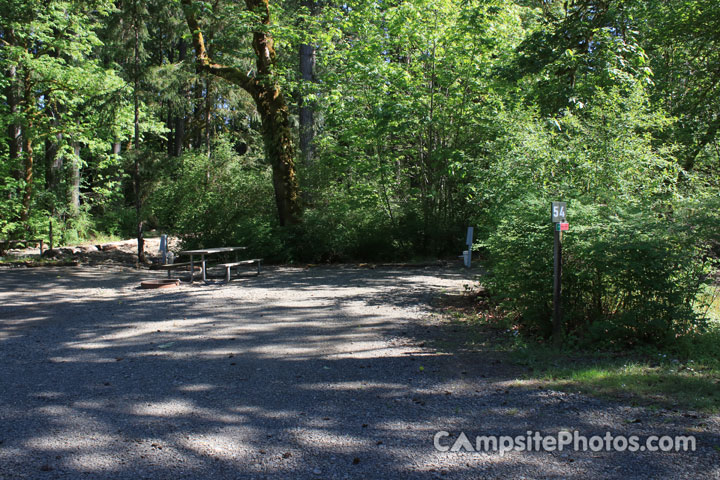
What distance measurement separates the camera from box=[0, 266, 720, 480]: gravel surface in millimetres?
3293

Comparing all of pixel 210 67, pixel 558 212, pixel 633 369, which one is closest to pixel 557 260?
pixel 558 212

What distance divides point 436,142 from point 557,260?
10786 mm

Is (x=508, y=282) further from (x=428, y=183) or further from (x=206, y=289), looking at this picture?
(x=428, y=183)

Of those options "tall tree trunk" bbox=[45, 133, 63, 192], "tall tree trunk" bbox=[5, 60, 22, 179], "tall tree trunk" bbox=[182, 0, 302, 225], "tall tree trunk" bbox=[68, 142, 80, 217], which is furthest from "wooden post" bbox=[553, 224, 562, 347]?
"tall tree trunk" bbox=[45, 133, 63, 192]

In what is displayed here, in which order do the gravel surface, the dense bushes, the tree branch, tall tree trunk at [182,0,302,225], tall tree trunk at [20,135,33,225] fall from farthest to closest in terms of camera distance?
tall tree trunk at [20,135,33,225] → the tree branch → tall tree trunk at [182,0,302,225] → the dense bushes → the gravel surface

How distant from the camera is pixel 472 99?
49.8 ft

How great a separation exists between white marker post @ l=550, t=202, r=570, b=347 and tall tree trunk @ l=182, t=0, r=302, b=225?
435 inches

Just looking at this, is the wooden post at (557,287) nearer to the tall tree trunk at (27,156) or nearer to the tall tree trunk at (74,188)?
the tall tree trunk at (27,156)

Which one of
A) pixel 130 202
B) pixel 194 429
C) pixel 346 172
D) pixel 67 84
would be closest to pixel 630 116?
pixel 194 429

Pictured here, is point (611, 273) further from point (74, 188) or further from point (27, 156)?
point (74, 188)

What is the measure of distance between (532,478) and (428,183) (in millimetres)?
14046

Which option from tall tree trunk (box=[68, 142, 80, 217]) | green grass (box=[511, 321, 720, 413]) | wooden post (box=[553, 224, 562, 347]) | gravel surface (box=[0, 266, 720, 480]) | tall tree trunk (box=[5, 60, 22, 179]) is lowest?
gravel surface (box=[0, 266, 720, 480])

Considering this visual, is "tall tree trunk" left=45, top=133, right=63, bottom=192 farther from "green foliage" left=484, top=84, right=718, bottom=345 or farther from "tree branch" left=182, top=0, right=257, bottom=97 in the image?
"green foliage" left=484, top=84, right=718, bottom=345

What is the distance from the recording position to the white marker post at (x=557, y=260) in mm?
5902
